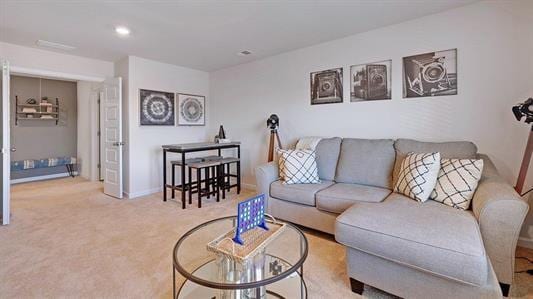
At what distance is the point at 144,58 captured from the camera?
13.0ft

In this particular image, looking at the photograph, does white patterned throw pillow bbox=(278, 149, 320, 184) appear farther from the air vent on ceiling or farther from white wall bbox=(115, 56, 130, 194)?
the air vent on ceiling

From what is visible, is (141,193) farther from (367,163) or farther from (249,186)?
(367,163)

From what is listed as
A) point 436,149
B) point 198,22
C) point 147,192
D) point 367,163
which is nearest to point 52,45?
point 198,22

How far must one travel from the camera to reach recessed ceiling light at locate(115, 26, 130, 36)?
281 cm

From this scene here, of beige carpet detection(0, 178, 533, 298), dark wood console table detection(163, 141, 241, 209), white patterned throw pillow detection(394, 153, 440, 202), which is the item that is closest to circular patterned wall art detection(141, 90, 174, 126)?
dark wood console table detection(163, 141, 241, 209)

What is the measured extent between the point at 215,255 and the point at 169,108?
138 inches

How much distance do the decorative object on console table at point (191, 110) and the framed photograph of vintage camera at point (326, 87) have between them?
2.35 m

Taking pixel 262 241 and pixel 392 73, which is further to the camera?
pixel 392 73

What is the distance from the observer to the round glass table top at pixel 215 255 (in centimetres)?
128

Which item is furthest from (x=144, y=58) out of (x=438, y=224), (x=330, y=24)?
(x=438, y=224)

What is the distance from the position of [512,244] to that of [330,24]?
8.06 ft

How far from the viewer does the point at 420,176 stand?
204 cm

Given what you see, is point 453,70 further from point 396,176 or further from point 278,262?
point 278,262

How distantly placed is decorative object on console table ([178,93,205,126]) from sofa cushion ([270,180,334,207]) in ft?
8.46
